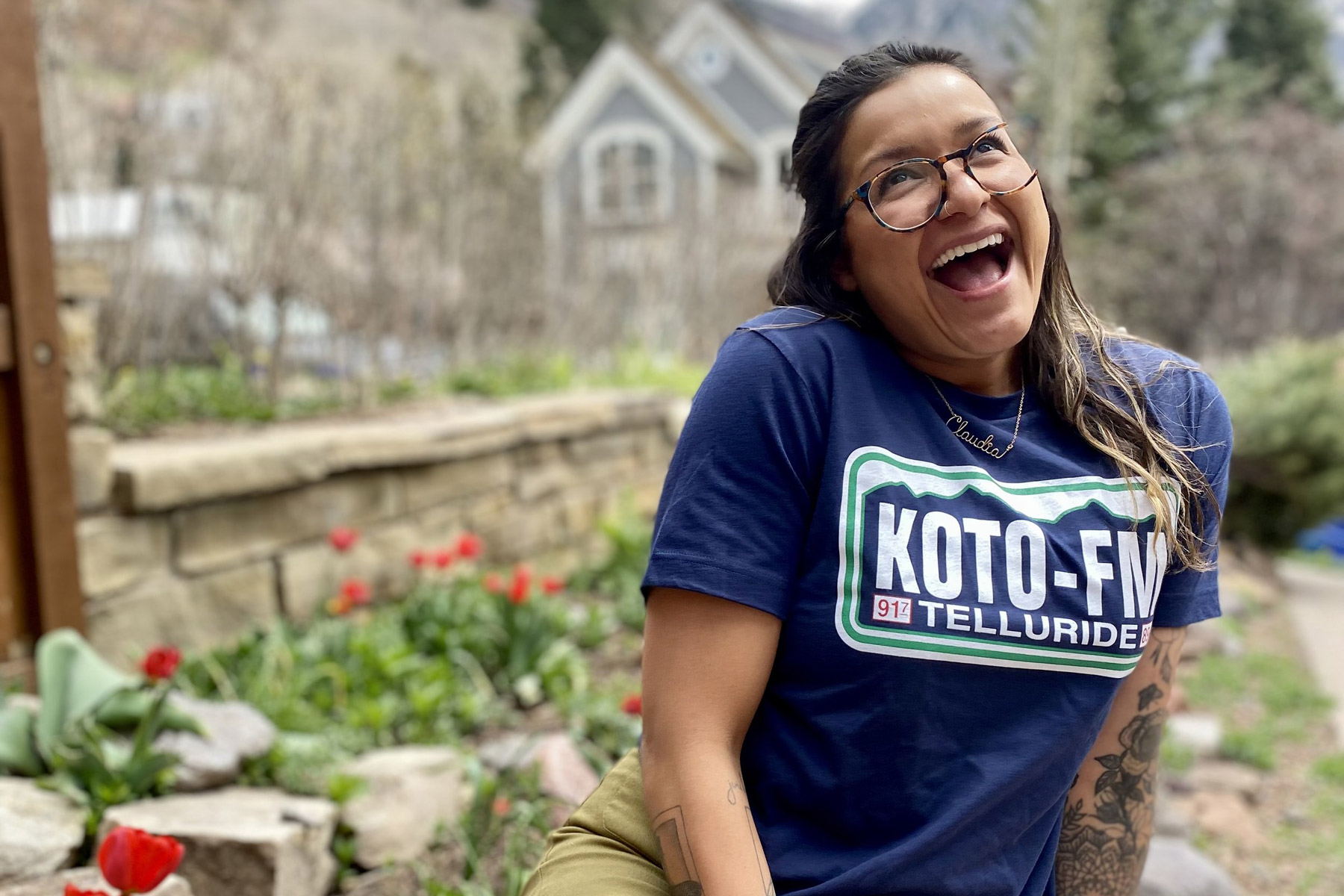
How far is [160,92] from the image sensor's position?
5242 mm

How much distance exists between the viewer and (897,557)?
129 centimetres

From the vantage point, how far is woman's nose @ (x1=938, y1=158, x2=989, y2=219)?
4.50 feet

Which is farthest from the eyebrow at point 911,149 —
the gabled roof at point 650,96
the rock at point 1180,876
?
the gabled roof at point 650,96

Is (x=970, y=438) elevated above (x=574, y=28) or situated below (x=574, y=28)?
below

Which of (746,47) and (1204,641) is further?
(746,47)

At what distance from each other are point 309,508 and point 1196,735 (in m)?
3.34

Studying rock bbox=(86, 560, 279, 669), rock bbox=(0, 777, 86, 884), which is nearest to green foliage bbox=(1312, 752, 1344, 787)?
rock bbox=(86, 560, 279, 669)

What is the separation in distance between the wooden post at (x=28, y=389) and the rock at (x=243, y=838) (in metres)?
0.90

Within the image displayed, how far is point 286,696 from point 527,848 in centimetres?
89

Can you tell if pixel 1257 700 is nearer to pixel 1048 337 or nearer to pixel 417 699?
pixel 417 699

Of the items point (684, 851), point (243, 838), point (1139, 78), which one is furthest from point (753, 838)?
point (1139, 78)

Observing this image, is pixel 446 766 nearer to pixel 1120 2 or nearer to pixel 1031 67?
pixel 1031 67

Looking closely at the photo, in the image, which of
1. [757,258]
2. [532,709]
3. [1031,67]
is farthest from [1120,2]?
[532,709]

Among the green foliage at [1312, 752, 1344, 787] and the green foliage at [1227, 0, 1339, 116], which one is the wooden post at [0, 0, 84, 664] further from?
the green foliage at [1227, 0, 1339, 116]
